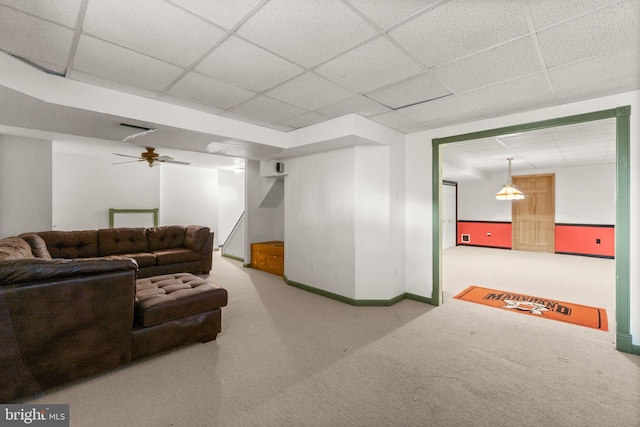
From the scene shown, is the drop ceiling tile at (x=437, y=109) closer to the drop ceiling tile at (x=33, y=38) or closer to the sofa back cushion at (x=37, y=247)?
the drop ceiling tile at (x=33, y=38)

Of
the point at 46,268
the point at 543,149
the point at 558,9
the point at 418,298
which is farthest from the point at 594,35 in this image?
the point at 543,149

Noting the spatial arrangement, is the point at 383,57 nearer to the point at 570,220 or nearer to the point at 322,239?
the point at 322,239

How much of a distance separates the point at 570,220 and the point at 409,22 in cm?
882

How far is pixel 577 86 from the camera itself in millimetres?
2635

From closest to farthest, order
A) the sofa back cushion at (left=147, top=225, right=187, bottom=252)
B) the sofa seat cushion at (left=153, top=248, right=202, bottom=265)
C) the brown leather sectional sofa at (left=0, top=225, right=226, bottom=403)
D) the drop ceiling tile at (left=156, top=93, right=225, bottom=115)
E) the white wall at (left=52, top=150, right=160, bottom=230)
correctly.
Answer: the brown leather sectional sofa at (left=0, top=225, right=226, bottom=403) < the drop ceiling tile at (left=156, top=93, right=225, bottom=115) < the sofa seat cushion at (left=153, top=248, right=202, bottom=265) < the sofa back cushion at (left=147, top=225, right=187, bottom=252) < the white wall at (left=52, top=150, right=160, bottom=230)

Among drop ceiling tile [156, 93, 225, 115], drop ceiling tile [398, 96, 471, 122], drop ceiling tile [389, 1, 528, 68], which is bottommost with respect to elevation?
drop ceiling tile [389, 1, 528, 68]

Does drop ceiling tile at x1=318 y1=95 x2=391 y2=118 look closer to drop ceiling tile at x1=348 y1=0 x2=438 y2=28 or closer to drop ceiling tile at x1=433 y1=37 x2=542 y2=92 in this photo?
drop ceiling tile at x1=433 y1=37 x2=542 y2=92

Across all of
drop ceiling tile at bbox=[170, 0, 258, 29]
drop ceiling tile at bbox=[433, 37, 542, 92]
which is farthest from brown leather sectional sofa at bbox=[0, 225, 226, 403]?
drop ceiling tile at bbox=[433, 37, 542, 92]

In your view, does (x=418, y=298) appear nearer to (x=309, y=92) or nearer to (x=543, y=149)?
(x=309, y=92)

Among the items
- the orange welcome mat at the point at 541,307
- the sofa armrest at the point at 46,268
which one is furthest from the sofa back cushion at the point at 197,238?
the orange welcome mat at the point at 541,307

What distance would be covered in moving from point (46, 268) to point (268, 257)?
4.05m

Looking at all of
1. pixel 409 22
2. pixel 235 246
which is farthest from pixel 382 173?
pixel 235 246

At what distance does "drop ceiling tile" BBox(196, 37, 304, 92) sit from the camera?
2078 millimetres

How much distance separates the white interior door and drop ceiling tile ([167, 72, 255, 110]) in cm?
778
